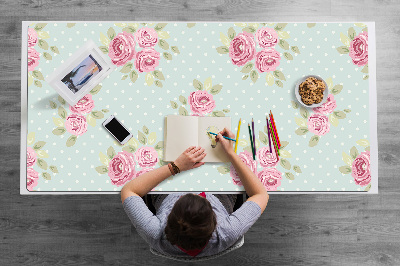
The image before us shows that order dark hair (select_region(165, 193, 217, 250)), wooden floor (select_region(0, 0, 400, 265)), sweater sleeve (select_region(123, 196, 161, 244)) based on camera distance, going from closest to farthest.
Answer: dark hair (select_region(165, 193, 217, 250)) < sweater sleeve (select_region(123, 196, 161, 244)) < wooden floor (select_region(0, 0, 400, 265))

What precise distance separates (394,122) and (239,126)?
3.67 ft

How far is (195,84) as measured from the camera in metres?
1.16

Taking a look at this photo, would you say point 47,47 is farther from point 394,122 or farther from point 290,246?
point 394,122

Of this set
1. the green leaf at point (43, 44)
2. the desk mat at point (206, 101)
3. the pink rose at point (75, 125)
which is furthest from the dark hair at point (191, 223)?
the green leaf at point (43, 44)

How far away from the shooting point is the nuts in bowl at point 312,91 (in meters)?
1.13

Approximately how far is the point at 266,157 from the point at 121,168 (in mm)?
496

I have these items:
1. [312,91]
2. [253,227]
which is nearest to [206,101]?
[312,91]

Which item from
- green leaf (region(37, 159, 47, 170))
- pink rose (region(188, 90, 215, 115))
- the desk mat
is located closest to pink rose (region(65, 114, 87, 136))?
the desk mat

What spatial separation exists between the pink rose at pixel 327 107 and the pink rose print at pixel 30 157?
0.97 metres

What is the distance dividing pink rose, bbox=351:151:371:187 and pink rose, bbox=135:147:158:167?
68 cm

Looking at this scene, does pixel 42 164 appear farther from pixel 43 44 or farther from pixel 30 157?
pixel 43 44

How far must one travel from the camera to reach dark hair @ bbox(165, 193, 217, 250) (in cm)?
91

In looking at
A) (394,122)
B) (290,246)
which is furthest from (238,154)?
(394,122)

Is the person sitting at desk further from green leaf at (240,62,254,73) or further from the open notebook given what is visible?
green leaf at (240,62,254,73)
